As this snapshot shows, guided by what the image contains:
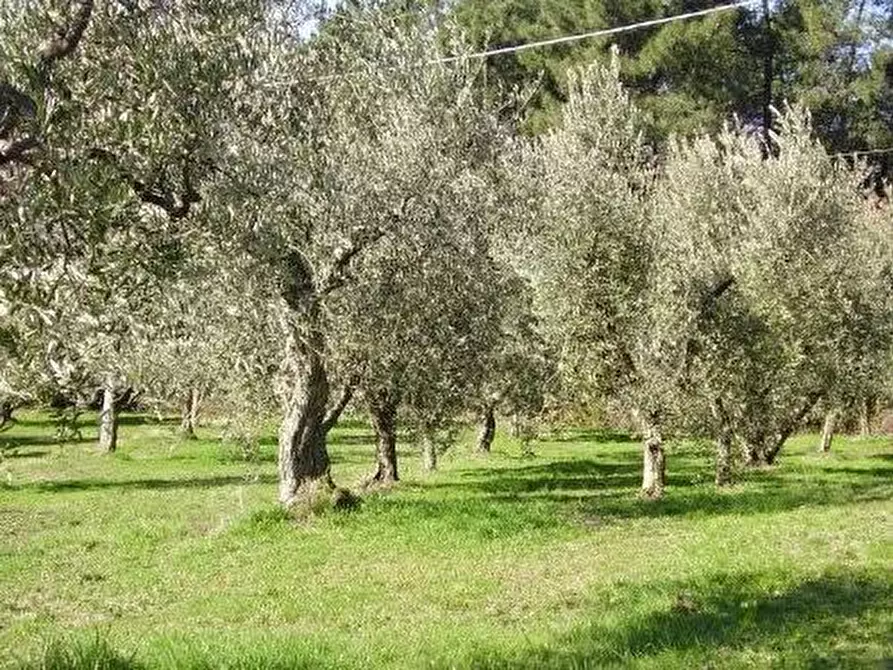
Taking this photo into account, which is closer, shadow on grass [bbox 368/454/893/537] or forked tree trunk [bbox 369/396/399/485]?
shadow on grass [bbox 368/454/893/537]

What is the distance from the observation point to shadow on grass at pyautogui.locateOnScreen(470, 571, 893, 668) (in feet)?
34.8

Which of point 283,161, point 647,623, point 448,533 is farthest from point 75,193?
point 448,533

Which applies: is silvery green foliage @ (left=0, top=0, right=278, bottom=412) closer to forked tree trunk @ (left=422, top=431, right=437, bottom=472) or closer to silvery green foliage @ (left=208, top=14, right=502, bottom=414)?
silvery green foliage @ (left=208, top=14, right=502, bottom=414)

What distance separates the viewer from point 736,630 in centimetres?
1177

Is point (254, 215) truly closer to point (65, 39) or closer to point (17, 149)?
point (65, 39)

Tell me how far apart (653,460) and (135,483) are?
1528 centimetres

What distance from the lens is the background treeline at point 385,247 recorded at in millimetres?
8164

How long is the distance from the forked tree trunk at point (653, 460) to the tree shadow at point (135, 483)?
10773 mm

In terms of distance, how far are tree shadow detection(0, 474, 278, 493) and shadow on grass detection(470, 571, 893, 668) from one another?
18889 mm

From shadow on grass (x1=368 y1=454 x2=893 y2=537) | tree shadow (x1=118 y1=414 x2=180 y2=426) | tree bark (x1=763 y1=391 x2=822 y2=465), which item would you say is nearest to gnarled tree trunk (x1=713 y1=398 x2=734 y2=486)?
shadow on grass (x1=368 y1=454 x2=893 y2=537)

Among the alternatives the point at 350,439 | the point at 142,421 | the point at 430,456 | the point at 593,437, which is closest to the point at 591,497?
the point at 430,456

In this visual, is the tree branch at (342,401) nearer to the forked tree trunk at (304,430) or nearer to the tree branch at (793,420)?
the forked tree trunk at (304,430)

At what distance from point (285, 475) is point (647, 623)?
1263 cm

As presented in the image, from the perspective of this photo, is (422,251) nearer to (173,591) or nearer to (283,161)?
(173,591)
